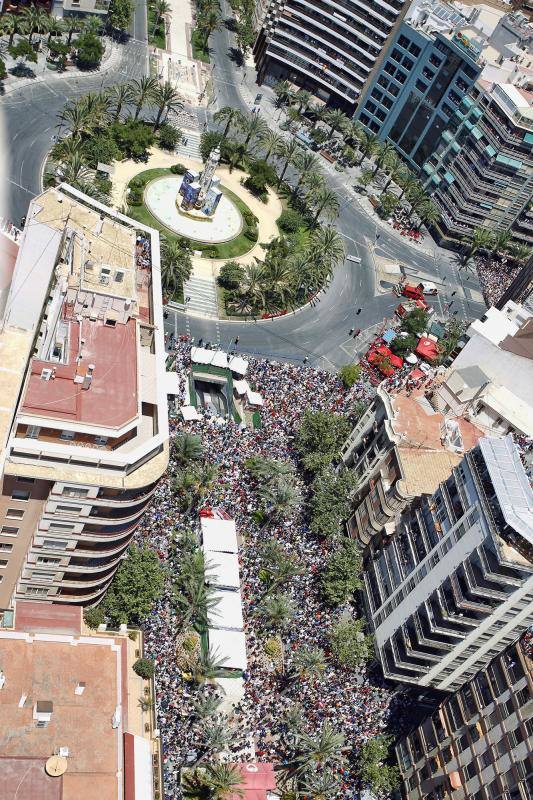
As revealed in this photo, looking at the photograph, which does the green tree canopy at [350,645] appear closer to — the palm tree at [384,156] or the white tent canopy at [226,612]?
the white tent canopy at [226,612]

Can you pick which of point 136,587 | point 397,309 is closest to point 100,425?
point 136,587

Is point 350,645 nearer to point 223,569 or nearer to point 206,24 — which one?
point 223,569

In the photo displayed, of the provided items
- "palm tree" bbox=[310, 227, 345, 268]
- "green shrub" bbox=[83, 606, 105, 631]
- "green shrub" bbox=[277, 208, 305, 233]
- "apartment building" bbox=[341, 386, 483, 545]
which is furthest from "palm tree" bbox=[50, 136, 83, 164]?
"green shrub" bbox=[83, 606, 105, 631]

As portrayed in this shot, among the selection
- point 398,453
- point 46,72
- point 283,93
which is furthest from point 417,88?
point 398,453

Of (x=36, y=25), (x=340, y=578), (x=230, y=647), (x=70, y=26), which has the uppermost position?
(x=70, y=26)

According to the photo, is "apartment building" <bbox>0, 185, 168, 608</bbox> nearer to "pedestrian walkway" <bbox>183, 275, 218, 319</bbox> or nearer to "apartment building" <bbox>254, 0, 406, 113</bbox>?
"pedestrian walkway" <bbox>183, 275, 218, 319</bbox>

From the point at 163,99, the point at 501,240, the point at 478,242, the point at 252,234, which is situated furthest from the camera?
the point at 501,240
